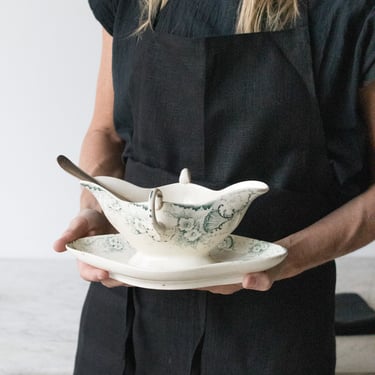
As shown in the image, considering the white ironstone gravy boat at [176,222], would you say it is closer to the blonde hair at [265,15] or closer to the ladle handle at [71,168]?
the ladle handle at [71,168]

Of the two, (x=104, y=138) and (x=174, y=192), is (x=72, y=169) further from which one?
(x=104, y=138)

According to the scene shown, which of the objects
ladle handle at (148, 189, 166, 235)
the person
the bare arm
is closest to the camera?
ladle handle at (148, 189, 166, 235)

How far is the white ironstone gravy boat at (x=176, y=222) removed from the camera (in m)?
0.64

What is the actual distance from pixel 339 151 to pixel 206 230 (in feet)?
0.67

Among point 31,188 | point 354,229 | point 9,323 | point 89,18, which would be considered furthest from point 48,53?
point 354,229

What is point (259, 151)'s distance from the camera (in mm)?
800

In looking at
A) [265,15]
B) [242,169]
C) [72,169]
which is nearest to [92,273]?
[72,169]

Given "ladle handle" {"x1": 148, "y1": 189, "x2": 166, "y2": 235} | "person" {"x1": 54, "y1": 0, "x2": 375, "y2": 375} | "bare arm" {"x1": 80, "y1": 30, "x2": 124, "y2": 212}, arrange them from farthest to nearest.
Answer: "bare arm" {"x1": 80, "y1": 30, "x2": 124, "y2": 212}, "person" {"x1": 54, "y1": 0, "x2": 375, "y2": 375}, "ladle handle" {"x1": 148, "y1": 189, "x2": 166, "y2": 235}

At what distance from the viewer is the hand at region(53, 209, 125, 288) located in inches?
26.9

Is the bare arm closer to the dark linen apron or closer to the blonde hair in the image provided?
the dark linen apron

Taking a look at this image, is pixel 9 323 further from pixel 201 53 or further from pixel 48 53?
pixel 201 53

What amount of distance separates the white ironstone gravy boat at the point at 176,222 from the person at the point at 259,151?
0.32ft

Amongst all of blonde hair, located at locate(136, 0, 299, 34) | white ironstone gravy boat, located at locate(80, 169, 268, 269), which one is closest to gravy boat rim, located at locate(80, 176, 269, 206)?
white ironstone gravy boat, located at locate(80, 169, 268, 269)

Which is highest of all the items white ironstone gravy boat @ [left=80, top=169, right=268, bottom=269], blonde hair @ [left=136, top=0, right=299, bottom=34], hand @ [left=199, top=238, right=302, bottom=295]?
blonde hair @ [left=136, top=0, right=299, bottom=34]
